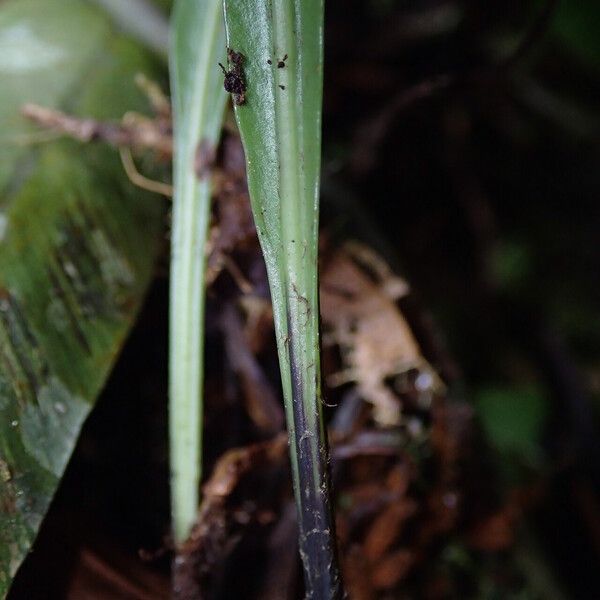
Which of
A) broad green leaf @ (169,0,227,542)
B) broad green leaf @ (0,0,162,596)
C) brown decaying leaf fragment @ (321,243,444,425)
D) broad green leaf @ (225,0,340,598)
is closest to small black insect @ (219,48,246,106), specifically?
broad green leaf @ (225,0,340,598)

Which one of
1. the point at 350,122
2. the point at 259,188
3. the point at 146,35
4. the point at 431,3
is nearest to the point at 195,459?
the point at 259,188

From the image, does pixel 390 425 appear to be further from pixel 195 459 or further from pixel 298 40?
pixel 298 40

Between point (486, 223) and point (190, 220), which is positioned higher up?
point (190, 220)

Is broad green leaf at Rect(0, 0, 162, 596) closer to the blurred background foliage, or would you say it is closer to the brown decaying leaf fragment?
the blurred background foliage

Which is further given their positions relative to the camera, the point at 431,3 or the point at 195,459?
the point at 431,3

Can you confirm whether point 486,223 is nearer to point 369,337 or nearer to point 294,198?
point 369,337

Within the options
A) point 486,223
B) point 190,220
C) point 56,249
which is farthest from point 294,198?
point 486,223
